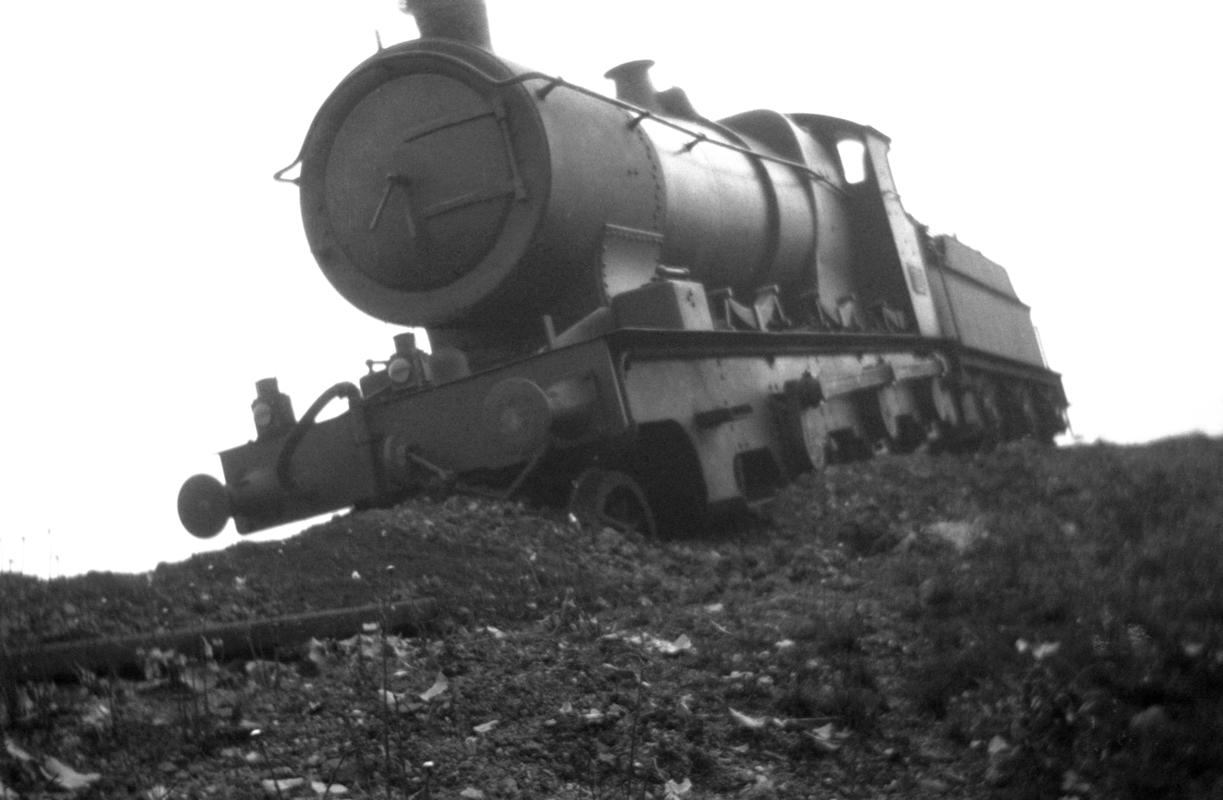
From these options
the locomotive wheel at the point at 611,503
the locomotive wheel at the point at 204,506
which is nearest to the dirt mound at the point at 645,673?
the locomotive wheel at the point at 611,503

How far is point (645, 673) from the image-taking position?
16.6ft

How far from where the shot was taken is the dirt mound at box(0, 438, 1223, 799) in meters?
3.98

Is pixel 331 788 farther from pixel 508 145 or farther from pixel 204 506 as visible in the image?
pixel 204 506

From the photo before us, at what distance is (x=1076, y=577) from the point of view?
5520mm

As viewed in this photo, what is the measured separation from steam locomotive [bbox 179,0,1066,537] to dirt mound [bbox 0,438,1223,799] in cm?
107

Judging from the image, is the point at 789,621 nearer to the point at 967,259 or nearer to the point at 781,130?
the point at 781,130

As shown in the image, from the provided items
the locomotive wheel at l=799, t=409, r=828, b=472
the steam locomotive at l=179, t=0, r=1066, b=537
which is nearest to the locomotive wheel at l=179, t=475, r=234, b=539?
the steam locomotive at l=179, t=0, r=1066, b=537

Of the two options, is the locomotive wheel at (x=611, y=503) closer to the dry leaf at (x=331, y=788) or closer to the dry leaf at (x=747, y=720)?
the dry leaf at (x=747, y=720)

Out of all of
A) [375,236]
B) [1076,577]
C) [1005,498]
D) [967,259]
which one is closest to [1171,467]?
[1005,498]

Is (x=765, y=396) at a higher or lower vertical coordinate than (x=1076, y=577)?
higher

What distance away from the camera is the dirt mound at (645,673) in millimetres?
3984

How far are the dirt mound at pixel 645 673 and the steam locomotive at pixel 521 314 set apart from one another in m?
1.07

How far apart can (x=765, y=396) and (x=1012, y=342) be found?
34.0 feet

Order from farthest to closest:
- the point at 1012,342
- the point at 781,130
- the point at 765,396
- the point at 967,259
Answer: the point at 1012,342, the point at 967,259, the point at 781,130, the point at 765,396
